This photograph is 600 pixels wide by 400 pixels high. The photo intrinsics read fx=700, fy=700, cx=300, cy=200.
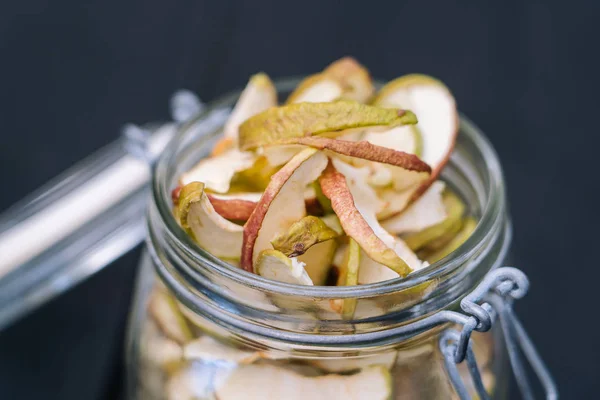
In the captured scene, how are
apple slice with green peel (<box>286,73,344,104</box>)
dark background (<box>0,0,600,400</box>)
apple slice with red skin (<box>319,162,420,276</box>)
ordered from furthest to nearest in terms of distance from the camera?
dark background (<box>0,0,600,400</box>) → apple slice with green peel (<box>286,73,344,104</box>) → apple slice with red skin (<box>319,162,420,276</box>)

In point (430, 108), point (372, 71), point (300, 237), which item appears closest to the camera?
point (300, 237)

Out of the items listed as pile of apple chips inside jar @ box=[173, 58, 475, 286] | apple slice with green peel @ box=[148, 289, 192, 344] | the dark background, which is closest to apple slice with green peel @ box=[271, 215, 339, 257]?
pile of apple chips inside jar @ box=[173, 58, 475, 286]

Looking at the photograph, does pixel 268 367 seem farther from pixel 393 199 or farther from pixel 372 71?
pixel 372 71

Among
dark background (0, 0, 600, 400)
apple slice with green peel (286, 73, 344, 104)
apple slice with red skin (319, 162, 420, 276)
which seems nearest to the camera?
apple slice with red skin (319, 162, 420, 276)

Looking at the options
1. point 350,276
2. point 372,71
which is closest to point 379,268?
point 350,276

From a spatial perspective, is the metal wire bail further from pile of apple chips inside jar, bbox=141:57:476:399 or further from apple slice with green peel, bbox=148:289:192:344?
apple slice with green peel, bbox=148:289:192:344

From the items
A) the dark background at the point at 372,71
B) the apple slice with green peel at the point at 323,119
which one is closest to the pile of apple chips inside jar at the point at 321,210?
the apple slice with green peel at the point at 323,119

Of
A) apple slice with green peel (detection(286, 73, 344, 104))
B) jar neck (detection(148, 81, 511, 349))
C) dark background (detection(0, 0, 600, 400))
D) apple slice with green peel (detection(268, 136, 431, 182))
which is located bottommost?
jar neck (detection(148, 81, 511, 349))
